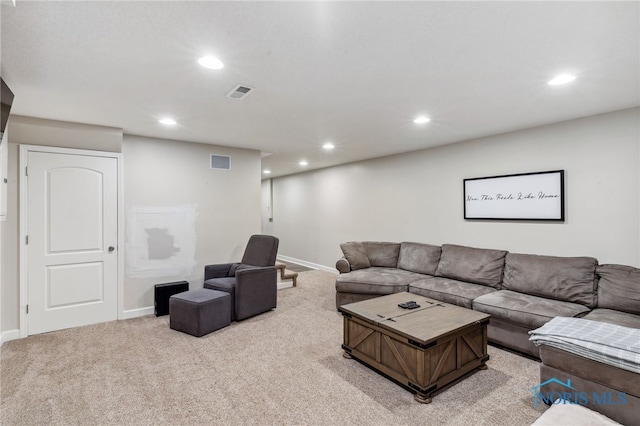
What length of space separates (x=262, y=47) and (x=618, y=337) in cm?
299

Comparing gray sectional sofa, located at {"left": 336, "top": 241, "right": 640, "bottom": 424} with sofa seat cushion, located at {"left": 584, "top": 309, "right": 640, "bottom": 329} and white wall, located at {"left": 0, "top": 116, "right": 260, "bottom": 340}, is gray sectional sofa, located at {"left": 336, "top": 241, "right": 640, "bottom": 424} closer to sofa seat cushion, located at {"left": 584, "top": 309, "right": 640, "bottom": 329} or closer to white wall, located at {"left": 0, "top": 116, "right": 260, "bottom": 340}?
sofa seat cushion, located at {"left": 584, "top": 309, "right": 640, "bottom": 329}

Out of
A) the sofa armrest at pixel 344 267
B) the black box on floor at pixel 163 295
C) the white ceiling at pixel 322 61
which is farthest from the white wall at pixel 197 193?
the sofa armrest at pixel 344 267

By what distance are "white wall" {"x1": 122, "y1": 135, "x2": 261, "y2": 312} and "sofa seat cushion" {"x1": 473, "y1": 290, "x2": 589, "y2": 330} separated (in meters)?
3.57

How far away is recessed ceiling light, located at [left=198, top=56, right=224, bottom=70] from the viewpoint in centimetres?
206

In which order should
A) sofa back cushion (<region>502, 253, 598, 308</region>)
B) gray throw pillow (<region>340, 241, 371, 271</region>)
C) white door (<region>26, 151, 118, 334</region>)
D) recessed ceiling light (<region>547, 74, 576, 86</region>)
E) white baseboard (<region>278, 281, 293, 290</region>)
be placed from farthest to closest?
white baseboard (<region>278, 281, 293, 290</region>) < gray throw pillow (<region>340, 241, 371, 271</region>) < white door (<region>26, 151, 118, 334</region>) < sofa back cushion (<region>502, 253, 598, 308</region>) < recessed ceiling light (<region>547, 74, 576, 86</region>)

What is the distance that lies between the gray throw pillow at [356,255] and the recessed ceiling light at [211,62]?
10.9 feet

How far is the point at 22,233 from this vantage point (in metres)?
3.33

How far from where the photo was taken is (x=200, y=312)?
3361 millimetres

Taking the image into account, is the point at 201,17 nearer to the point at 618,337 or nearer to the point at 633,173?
the point at 618,337

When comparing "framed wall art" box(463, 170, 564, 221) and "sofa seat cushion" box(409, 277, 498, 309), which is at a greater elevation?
"framed wall art" box(463, 170, 564, 221)

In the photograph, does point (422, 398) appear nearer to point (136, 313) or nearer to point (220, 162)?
point (136, 313)

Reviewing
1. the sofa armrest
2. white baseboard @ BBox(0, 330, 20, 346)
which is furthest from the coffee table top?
white baseboard @ BBox(0, 330, 20, 346)

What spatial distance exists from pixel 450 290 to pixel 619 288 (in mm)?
1483

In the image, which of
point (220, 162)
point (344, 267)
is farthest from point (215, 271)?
point (344, 267)
